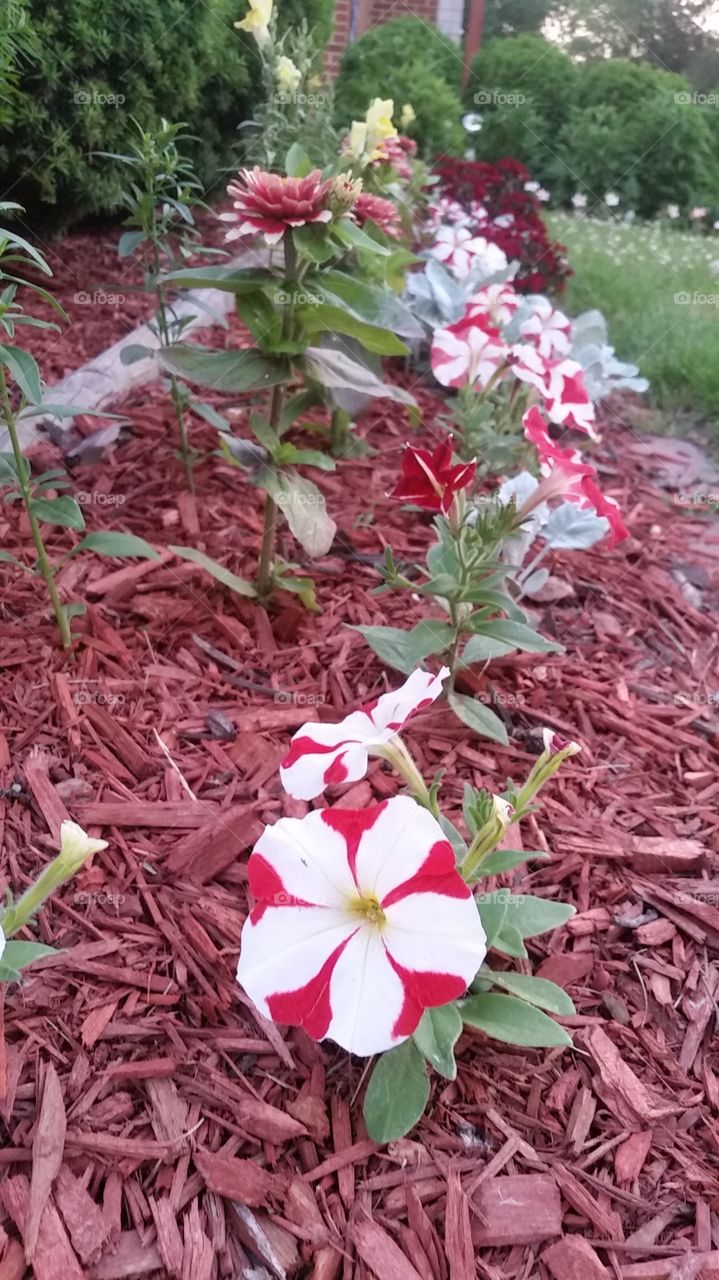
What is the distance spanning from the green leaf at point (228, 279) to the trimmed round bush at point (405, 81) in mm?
5244

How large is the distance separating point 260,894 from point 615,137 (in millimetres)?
7753

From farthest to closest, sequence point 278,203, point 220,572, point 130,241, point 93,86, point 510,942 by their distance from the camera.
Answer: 1. point 93,86
2. point 130,241
3. point 220,572
4. point 278,203
5. point 510,942

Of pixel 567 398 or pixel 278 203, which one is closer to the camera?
pixel 278 203

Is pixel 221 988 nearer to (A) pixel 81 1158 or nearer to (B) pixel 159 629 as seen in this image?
(A) pixel 81 1158

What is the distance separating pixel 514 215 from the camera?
441cm

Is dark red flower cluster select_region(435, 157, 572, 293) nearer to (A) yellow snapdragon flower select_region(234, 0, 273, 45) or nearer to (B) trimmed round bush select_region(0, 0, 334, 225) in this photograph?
(B) trimmed round bush select_region(0, 0, 334, 225)

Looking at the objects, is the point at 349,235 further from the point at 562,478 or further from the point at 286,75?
the point at 286,75

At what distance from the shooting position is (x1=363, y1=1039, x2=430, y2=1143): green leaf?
38.4 inches

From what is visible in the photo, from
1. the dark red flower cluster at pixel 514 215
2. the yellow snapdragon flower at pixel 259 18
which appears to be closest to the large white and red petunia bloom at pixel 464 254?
the dark red flower cluster at pixel 514 215

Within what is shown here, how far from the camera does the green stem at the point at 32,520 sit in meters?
1.47

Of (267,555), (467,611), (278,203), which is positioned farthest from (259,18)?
(467,611)

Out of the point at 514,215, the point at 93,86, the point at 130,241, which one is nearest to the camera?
the point at 130,241

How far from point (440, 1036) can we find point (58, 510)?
105cm

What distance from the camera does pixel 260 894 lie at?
0.91m
